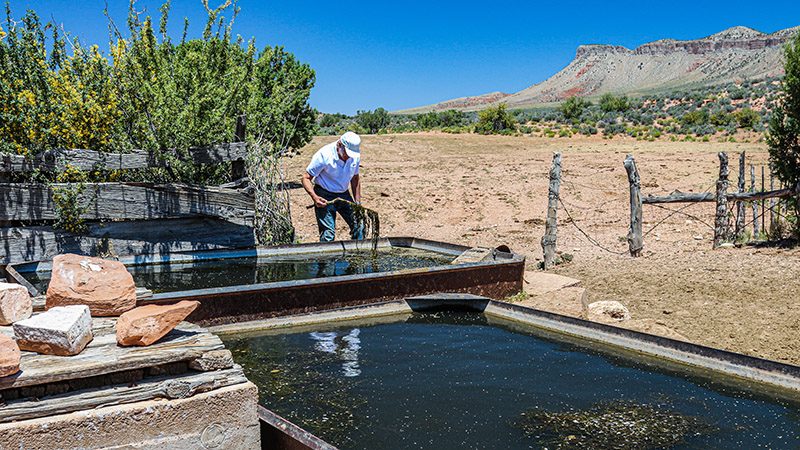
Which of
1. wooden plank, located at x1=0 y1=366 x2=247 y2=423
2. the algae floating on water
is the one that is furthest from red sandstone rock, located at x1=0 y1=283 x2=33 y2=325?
the algae floating on water

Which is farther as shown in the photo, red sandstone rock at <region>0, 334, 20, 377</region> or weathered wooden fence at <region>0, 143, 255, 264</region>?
weathered wooden fence at <region>0, 143, 255, 264</region>

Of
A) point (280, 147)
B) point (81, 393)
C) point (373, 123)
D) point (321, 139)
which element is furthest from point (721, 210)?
point (373, 123)

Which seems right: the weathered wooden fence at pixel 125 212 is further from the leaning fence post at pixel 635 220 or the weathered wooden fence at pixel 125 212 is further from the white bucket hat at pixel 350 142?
the leaning fence post at pixel 635 220

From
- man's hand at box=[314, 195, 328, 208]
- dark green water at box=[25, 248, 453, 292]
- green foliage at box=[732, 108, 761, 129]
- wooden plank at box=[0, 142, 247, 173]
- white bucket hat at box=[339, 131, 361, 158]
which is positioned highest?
green foliage at box=[732, 108, 761, 129]

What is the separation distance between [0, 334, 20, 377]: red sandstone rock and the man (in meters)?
5.22

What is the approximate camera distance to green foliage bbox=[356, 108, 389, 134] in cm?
4537

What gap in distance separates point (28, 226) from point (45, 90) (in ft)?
4.46

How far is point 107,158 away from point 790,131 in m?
8.30

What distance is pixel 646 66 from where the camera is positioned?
385 ft

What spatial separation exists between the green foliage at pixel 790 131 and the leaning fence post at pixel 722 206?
2.29 feet

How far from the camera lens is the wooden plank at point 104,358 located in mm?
2719

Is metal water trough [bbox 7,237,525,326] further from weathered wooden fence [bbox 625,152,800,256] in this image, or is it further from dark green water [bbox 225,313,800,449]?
weathered wooden fence [bbox 625,152,800,256]

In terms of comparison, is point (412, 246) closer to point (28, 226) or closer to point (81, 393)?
point (28, 226)

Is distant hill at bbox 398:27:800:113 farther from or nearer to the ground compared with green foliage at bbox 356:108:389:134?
farther from the ground
